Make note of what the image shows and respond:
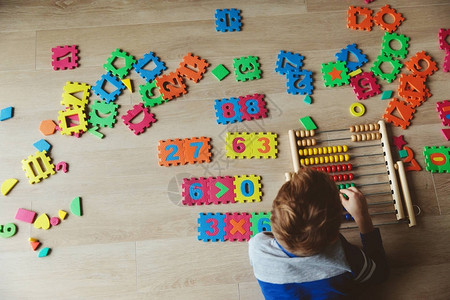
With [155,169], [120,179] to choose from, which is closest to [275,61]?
[155,169]

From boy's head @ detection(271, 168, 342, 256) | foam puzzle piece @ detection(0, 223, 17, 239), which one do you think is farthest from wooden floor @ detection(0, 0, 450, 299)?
boy's head @ detection(271, 168, 342, 256)

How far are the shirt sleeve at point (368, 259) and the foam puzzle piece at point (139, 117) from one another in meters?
0.74

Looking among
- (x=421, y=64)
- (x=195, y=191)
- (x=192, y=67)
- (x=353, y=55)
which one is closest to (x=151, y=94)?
(x=192, y=67)

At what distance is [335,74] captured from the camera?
138 centimetres

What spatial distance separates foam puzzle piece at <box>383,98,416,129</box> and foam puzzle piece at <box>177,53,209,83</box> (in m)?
0.67

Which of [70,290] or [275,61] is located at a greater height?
[275,61]

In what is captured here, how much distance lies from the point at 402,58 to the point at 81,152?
4.00ft

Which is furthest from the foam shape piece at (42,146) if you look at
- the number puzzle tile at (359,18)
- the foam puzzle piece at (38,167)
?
the number puzzle tile at (359,18)

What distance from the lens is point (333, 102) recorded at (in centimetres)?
136

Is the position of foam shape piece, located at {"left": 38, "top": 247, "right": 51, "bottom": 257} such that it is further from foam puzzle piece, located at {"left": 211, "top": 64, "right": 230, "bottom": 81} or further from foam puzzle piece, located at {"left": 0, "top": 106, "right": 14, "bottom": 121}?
foam puzzle piece, located at {"left": 211, "top": 64, "right": 230, "bottom": 81}

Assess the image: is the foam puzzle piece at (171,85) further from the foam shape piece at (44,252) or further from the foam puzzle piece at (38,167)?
the foam shape piece at (44,252)

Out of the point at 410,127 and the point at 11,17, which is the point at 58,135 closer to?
the point at 11,17

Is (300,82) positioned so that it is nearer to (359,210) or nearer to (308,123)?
(308,123)

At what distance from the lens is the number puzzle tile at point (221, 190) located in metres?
1.27
